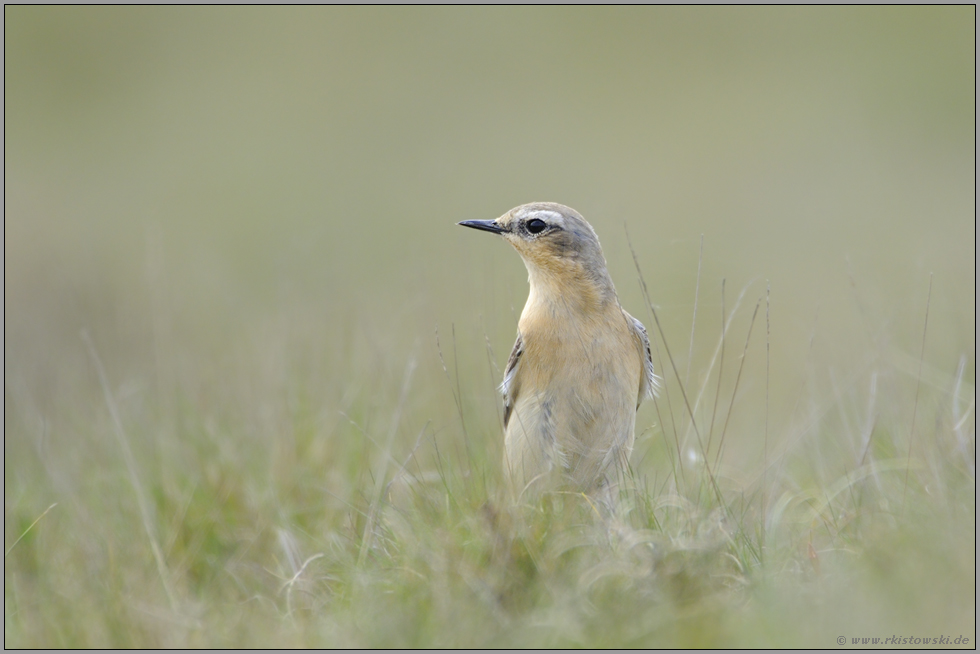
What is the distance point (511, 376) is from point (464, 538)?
1814 mm

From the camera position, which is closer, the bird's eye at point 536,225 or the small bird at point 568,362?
the small bird at point 568,362

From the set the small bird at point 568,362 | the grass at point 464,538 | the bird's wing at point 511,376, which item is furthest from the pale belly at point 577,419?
the grass at point 464,538

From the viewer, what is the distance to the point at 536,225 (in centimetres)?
609

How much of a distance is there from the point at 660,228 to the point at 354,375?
35.8ft

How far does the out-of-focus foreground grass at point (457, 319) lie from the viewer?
4.41 metres

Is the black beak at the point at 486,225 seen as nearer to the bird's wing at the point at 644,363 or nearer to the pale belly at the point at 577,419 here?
the pale belly at the point at 577,419

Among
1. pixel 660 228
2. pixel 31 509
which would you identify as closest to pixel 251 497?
pixel 31 509

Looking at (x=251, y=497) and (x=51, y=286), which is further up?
(x=51, y=286)

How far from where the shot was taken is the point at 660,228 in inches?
706

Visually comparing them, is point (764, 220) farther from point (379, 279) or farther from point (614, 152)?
point (379, 279)

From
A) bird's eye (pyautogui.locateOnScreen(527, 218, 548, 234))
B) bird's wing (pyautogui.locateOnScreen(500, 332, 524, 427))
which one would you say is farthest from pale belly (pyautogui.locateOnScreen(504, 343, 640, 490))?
bird's eye (pyautogui.locateOnScreen(527, 218, 548, 234))

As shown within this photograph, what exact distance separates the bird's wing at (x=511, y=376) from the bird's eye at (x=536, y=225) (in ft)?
2.45

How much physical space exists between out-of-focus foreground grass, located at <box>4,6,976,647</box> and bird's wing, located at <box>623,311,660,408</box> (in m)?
0.53

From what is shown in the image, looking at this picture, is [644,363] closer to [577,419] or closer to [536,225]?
[577,419]
